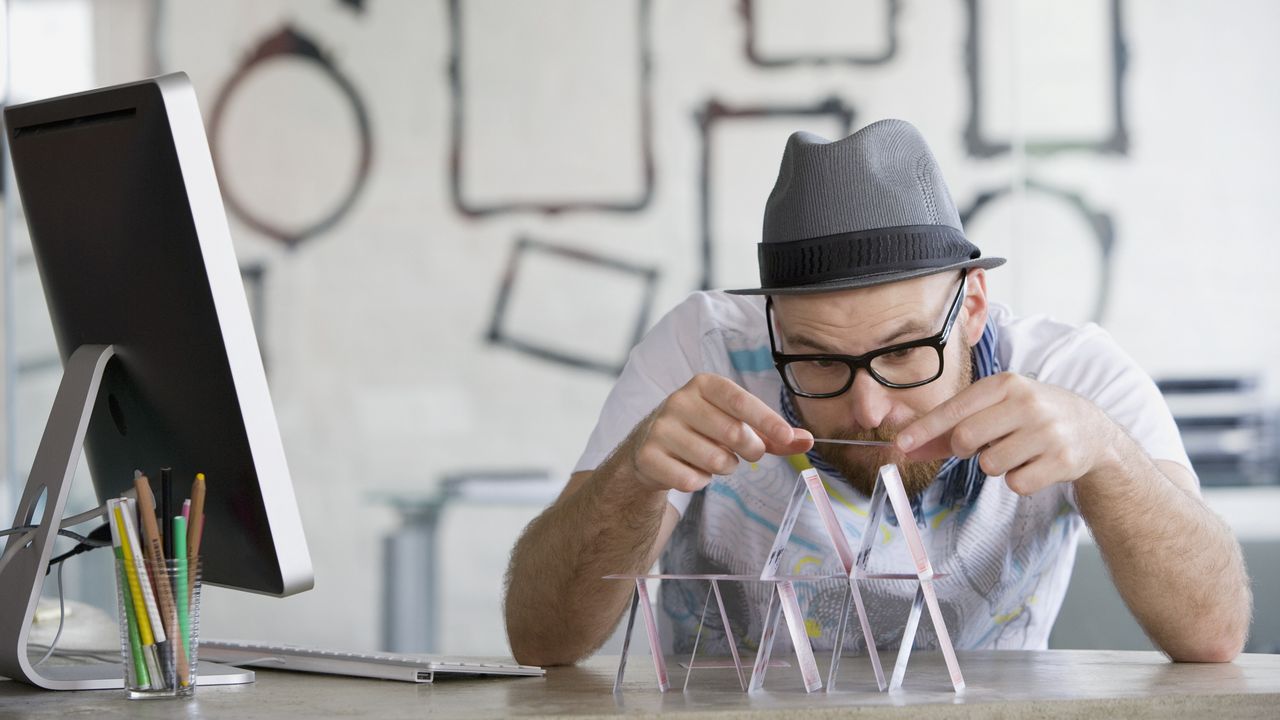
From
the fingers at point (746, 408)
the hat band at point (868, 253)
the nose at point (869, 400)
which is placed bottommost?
the nose at point (869, 400)

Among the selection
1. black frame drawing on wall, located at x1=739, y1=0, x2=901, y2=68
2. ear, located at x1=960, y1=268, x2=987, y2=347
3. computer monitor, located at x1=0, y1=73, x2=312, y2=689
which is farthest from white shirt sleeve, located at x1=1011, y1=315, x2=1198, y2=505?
black frame drawing on wall, located at x1=739, y1=0, x2=901, y2=68

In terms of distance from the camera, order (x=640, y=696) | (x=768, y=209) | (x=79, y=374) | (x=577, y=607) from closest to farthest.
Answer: (x=640, y=696)
(x=79, y=374)
(x=577, y=607)
(x=768, y=209)

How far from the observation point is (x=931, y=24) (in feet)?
10.9

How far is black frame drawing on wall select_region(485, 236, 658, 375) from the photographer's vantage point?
3289 mm

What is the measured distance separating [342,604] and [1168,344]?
7.60ft

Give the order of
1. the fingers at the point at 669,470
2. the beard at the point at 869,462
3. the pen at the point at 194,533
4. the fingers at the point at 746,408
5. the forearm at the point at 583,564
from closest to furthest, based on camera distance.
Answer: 1. the pen at the point at 194,533
2. the fingers at the point at 746,408
3. the fingers at the point at 669,470
4. the forearm at the point at 583,564
5. the beard at the point at 869,462

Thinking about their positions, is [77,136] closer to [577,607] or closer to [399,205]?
[577,607]

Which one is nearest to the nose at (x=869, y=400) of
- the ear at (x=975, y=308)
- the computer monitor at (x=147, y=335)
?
the ear at (x=975, y=308)

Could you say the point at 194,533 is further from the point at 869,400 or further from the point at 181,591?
the point at 869,400

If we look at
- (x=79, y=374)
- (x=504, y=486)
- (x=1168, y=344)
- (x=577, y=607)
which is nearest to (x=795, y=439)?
(x=577, y=607)

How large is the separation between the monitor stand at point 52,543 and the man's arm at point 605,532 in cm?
43

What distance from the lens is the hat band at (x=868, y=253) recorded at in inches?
57.8

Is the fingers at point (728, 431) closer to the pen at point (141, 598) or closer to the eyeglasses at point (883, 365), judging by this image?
the eyeglasses at point (883, 365)

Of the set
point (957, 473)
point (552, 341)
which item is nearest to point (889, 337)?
point (957, 473)
